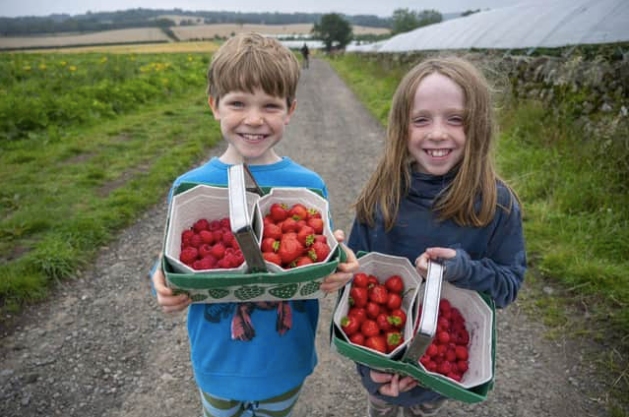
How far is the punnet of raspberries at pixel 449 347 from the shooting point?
1.49 metres

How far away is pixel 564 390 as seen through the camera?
8.65 feet

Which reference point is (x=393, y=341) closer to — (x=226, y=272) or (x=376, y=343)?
(x=376, y=343)

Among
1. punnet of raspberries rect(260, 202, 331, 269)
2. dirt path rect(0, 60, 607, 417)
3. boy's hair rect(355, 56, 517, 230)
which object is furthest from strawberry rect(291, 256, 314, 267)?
dirt path rect(0, 60, 607, 417)

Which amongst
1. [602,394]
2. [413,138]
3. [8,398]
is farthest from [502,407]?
[8,398]

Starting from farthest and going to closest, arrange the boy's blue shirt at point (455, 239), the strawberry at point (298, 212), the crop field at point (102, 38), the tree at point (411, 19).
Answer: the tree at point (411, 19)
the crop field at point (102, 38)
the boy's blue shirt at point (455, 239)
the strawberry at point (298, 212)

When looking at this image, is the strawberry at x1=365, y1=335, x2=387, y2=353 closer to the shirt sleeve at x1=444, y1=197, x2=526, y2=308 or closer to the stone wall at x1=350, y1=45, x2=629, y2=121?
the shirt sleeve at x1=444, y1=197, x2=526, y2=308

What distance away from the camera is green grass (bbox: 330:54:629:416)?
310 centimetres

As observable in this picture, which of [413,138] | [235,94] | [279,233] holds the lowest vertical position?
[279,233]

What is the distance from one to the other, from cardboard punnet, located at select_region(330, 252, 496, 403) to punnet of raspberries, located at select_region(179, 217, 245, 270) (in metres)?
0.47

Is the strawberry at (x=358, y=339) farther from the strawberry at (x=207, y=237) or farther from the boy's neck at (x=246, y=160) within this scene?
the boy's neck at (x=246, y=160)

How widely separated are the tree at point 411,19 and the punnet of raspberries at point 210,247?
88.2m

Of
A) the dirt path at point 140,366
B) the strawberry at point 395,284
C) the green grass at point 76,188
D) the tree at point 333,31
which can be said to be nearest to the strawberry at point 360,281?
the strawberry at point 395,284

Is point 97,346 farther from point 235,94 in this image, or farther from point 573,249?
point 573,249

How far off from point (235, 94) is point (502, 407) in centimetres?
251
